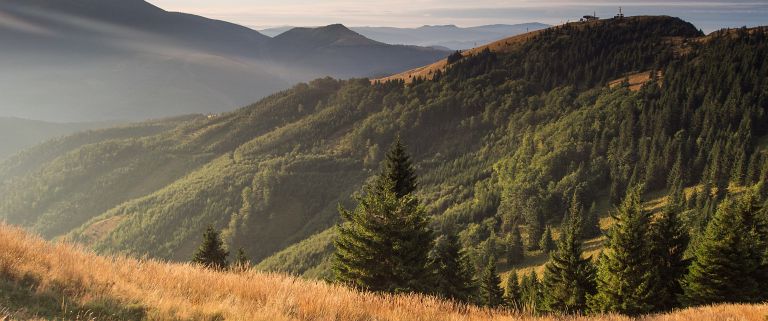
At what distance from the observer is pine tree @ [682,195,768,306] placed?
92.1 feet

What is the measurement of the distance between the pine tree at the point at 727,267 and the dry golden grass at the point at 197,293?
2300 centimetres

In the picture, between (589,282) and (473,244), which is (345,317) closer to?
(589,282)

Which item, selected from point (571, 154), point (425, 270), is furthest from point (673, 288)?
point (571, 154)

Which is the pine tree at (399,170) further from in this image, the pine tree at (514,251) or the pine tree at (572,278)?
the pine tree at (514,251)

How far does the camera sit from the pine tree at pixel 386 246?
23469 mm

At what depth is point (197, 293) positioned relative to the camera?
791 cm

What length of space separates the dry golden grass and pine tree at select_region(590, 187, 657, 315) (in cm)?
2141

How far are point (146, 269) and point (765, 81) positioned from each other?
20885cm

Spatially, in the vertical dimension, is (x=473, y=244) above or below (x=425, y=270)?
below

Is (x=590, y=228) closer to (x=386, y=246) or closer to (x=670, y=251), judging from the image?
(x=670, y=251)

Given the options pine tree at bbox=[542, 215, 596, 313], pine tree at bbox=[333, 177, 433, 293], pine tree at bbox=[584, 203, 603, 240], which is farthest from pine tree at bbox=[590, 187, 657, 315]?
pine tree at bbox=[584, 203, 603, 240]

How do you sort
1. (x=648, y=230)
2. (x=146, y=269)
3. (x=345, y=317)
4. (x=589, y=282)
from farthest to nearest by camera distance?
(x=589, y=282), (x=648, y=230), (x=146, y=269), (x=345, y=317)

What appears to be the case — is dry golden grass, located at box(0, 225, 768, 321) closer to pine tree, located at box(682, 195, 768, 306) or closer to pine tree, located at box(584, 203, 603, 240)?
pine tree, located at box(682, 195, 768, 306)

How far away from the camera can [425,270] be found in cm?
2473
